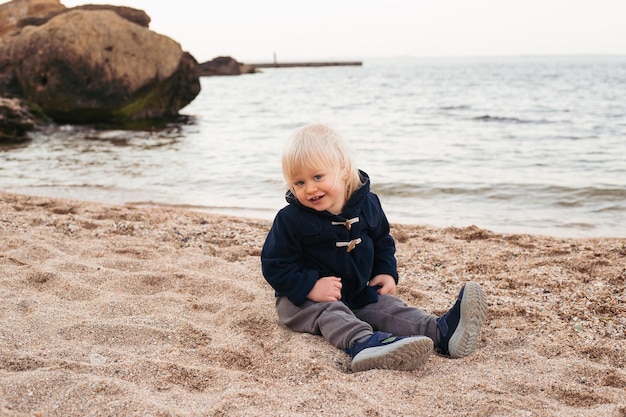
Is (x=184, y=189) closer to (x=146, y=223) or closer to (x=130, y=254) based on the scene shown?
(x=146, y=223)

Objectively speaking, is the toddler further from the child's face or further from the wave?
the wave

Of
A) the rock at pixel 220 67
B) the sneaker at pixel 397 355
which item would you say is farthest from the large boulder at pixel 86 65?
the rock at pixel 220 67

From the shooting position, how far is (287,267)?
2971mm

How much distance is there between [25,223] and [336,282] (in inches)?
Result: 123

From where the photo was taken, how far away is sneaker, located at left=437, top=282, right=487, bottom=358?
107 inches

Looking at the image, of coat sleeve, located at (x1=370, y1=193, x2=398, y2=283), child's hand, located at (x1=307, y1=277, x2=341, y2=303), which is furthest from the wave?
child's hand, located at (x1=307, y1=277, x2=341, y2=303)

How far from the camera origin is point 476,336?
9.00ft

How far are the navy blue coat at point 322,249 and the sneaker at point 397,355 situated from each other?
53 centimetres

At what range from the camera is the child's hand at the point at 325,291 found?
2.97 metres

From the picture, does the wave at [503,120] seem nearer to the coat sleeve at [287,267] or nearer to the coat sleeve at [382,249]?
the coat sleeve at [382,249]

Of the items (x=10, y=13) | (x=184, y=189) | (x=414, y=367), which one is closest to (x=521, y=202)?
(x=184, y=189)

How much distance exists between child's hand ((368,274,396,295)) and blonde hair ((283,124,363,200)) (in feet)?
1.99

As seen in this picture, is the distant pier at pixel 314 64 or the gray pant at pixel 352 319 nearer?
the gray pant at pixel 352 319

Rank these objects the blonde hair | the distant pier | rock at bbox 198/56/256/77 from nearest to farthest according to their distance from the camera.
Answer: the blonde hair → rock at bbox 198/56/256/77 → the distant pier
